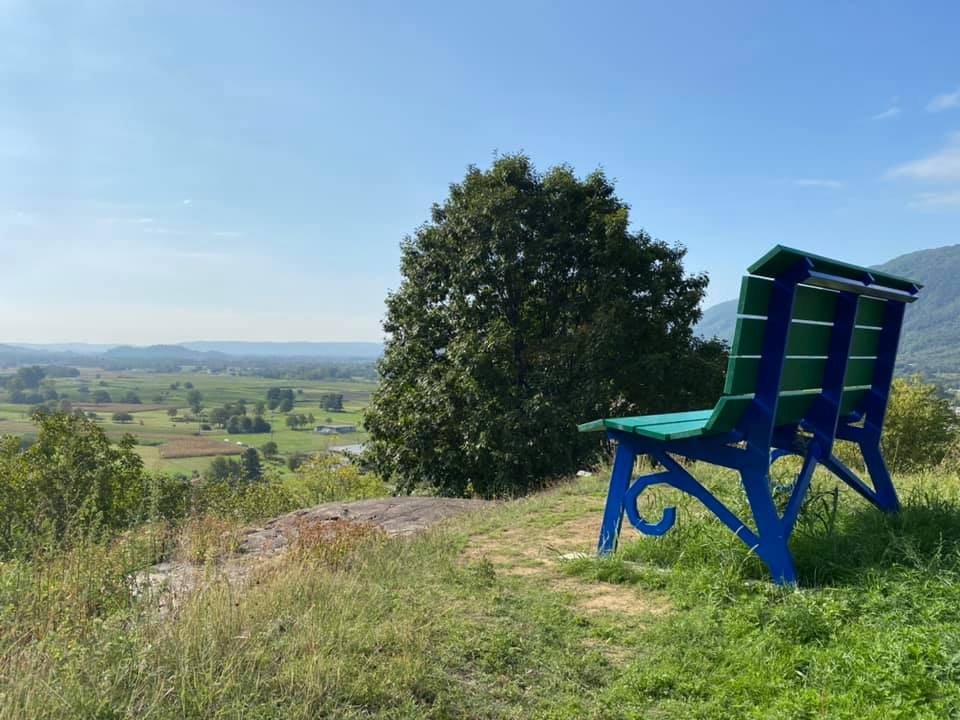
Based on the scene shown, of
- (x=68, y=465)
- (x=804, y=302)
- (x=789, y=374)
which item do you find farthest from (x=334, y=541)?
(x=68, y=465)

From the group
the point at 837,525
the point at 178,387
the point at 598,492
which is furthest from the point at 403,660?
the point at 178,387

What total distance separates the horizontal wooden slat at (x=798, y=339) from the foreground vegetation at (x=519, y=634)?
1.10 metres

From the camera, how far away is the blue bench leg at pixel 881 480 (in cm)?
467

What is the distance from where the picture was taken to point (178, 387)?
115 m

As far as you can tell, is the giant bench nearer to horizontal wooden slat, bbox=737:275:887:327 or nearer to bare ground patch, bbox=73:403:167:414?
horizontal wooden slat, bbox=737:275:887:327

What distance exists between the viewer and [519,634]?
322 centimetres

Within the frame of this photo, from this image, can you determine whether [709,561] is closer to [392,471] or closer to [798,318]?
[798,318]

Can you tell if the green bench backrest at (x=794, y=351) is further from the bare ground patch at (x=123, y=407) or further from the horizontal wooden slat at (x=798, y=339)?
the bare ground patch at (x=123, y=407)

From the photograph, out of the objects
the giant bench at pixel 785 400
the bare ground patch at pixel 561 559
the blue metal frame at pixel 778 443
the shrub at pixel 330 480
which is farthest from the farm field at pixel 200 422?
the giant bench at pixel 785 400

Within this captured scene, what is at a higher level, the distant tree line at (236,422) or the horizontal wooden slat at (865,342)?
the horizontal wooden slat at (865,342)

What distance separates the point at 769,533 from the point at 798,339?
3.80 feet

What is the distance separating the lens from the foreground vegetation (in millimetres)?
2408

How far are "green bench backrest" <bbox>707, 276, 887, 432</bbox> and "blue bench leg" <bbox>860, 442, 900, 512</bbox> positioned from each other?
16.7 inches

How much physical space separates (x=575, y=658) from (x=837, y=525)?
262cm
